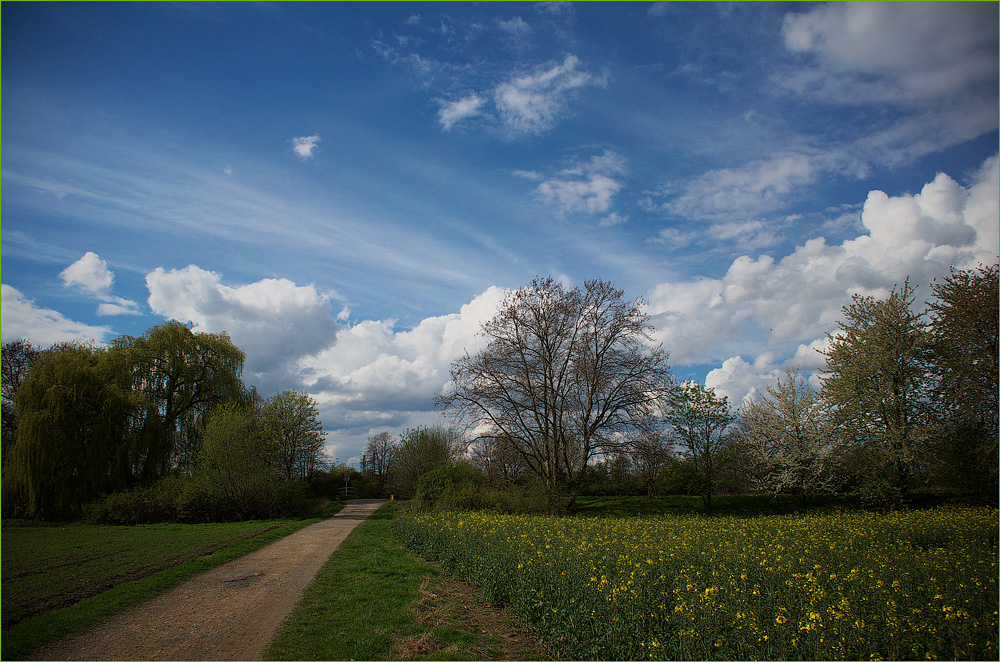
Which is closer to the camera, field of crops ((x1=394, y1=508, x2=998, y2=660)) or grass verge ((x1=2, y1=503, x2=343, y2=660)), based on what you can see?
field of crops ((x1=394, y1=508, x2=998, y2=660))

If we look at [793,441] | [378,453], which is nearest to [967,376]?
[793,441]

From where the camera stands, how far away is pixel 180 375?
3020 centimetres

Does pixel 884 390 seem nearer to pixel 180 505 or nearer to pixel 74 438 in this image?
pixel 180 505

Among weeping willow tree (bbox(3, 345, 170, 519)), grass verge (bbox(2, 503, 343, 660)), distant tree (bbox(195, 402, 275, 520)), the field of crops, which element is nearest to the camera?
the field of crops

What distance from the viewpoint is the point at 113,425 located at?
26.2 meters

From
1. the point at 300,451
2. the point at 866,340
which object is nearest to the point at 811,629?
the point at 866,340

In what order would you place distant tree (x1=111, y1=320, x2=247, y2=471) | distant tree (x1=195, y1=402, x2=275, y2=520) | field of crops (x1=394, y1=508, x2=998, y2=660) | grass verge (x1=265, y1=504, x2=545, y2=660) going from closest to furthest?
field of crops (x1=394, y1=508, x2=998, y2=660), grass verge (x1=265, y1=504, x2=545, y2=660), distant tree (x1=195, y1=402, x2=275, y2=520), distant tree (x1=111, y1=320, x2=247, y2=471)

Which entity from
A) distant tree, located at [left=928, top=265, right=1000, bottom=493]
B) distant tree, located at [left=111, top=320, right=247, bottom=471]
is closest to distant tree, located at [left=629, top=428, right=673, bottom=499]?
distant tree, located at [left=928, top=265, right=1000, bottom=493]

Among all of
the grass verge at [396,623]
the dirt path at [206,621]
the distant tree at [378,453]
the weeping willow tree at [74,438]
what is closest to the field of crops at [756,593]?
the grass verge at [396,623]

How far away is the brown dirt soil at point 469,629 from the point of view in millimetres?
6137

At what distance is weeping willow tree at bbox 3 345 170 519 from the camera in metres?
23.7

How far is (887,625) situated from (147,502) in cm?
2992

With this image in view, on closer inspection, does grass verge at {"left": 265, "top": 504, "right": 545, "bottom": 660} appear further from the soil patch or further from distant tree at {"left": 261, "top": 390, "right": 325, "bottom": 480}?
distant tree at {"left": 261, "top": 390, "right": 325, "bottom": 480}

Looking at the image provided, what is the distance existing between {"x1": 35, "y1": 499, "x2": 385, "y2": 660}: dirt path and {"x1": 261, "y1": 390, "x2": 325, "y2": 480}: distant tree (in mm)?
24955
